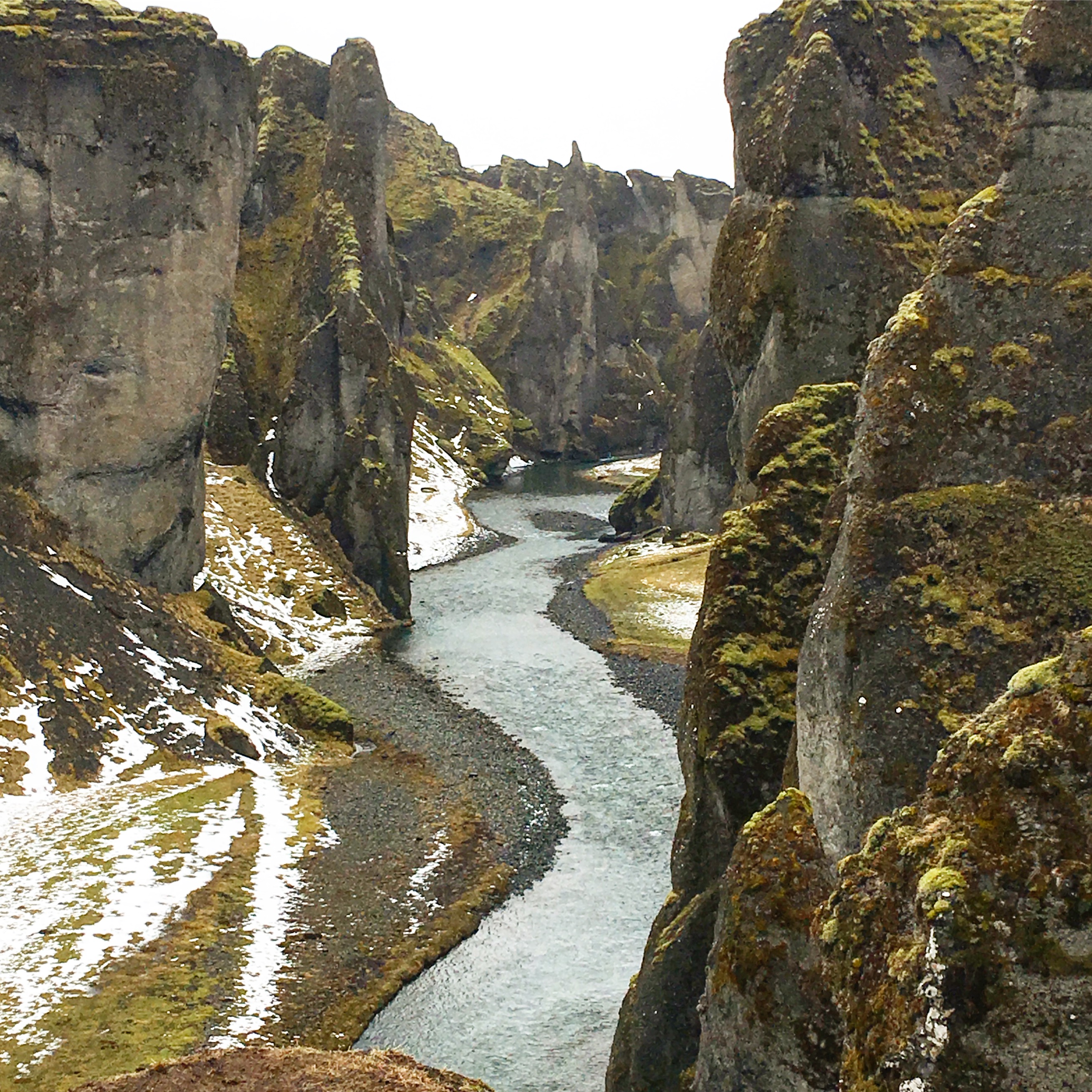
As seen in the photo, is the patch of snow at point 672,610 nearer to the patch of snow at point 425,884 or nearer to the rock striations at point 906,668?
the patch of snow at point 425,884

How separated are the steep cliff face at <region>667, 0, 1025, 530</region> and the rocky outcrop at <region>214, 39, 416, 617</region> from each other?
40828mm

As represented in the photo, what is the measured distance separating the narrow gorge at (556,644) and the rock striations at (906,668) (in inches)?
2.4

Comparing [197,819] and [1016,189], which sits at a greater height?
[1016,189]

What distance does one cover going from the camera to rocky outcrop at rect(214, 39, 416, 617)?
72.1m

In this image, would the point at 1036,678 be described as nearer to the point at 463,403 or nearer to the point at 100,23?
the point at 100,23

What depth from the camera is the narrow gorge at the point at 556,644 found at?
1327 centimetres

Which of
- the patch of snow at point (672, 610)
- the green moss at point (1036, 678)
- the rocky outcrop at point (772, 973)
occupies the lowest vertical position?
the patch of snow at point (672, 610)

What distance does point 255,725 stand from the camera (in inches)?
1704

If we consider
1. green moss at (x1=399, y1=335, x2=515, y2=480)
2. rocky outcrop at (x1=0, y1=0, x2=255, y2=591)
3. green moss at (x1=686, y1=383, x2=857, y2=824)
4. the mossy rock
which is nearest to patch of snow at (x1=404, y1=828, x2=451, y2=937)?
green moss at (x1=686, y1=383, x2=857, y2=824)

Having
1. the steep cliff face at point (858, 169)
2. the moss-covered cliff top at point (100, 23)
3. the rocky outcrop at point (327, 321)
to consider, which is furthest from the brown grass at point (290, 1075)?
the rocky outcrop at point (327, 321)

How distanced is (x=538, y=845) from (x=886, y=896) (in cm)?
2539

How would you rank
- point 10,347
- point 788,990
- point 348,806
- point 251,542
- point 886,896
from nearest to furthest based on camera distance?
1. point 886,896
2. point 788,990
3. point 348,806
4. point 10,347
5. point 251,542

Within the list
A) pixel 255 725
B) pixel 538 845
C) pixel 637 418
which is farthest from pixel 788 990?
pixel 637 418

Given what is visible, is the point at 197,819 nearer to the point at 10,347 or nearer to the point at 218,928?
the point at 218,928
